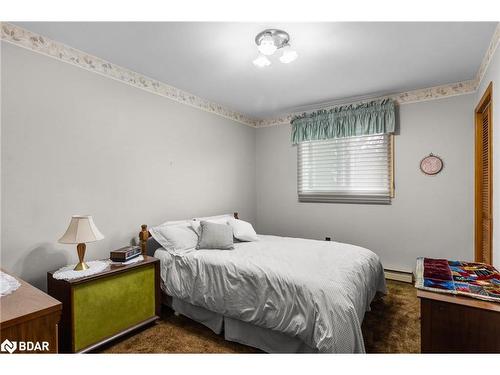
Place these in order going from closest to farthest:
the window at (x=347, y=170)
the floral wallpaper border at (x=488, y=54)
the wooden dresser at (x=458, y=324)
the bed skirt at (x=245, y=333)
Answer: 1. the wooden dresser at (x=458, y=324)
2. the bed skirt at (x=245, y=333)
3. the floral wallpaper border at (x=488, y=54)
4. the window at (x=347, y=170)

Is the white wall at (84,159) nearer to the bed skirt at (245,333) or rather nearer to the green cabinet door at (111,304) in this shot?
the green cabinet door at (111,304)

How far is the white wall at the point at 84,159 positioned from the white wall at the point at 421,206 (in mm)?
2180

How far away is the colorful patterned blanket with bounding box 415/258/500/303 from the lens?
1.51 meters

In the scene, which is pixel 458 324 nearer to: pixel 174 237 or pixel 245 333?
pixel 245 333

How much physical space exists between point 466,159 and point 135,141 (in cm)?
390

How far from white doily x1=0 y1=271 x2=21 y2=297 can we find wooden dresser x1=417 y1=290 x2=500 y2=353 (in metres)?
2.29

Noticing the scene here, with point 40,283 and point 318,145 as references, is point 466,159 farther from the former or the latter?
point 40,283

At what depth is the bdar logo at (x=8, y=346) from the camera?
3.52ft

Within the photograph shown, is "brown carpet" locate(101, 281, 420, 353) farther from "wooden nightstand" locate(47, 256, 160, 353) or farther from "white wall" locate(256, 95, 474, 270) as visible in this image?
"white wall" locate(256, 95, 474, 270)

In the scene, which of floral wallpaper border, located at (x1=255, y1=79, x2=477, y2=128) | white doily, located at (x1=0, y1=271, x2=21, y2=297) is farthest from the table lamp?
floral wallpaper border, located at (x1=255, y1=79, x2=477, y2=128)

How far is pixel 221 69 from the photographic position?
2.78 metres

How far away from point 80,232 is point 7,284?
580 millimetres

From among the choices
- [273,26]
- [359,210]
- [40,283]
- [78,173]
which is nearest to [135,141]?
[78,173]

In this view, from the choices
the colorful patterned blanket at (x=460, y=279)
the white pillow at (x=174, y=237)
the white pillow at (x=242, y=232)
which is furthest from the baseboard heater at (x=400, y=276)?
the white pillow at (x=174, y=237)
